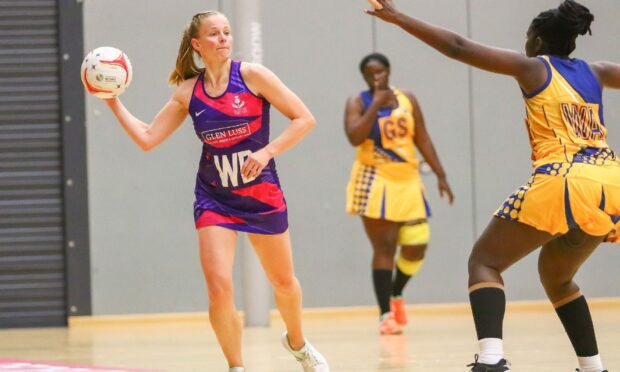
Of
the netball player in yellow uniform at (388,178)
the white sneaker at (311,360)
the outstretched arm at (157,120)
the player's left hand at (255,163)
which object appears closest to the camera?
the player's left hand at (255,163)

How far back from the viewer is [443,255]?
11211 millimetres

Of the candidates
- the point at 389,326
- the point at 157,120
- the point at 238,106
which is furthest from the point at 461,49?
the point at 389,326

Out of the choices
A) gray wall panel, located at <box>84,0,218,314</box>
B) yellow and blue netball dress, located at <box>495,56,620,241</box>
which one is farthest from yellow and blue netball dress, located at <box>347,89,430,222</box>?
yellow and blue netball dress, located at <box>495,56,620,241</box>

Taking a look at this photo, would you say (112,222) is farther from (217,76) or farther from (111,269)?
(217,76)

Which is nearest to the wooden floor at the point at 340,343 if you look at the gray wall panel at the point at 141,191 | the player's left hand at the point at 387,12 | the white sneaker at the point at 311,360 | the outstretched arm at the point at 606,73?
the gray wall panel at the point at 141,191

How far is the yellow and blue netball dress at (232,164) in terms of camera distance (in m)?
5.50

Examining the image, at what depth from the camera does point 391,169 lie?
921 cm

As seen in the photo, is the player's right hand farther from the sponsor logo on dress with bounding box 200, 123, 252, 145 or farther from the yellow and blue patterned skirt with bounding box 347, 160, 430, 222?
the sponsor logo on dress with bounding box 200, 123, 252, 145

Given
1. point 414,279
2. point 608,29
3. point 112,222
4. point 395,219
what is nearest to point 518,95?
point 608,29

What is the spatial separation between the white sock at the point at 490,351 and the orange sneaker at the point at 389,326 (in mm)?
3896

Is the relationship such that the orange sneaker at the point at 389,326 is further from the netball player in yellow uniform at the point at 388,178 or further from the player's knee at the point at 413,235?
the player's knee at the point at 413,235

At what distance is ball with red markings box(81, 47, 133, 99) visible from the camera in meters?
5.52

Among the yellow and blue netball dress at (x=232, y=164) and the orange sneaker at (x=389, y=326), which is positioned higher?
the yellow and blue netball dress at (x=232, y=164)

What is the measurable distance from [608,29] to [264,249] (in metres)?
6.81
